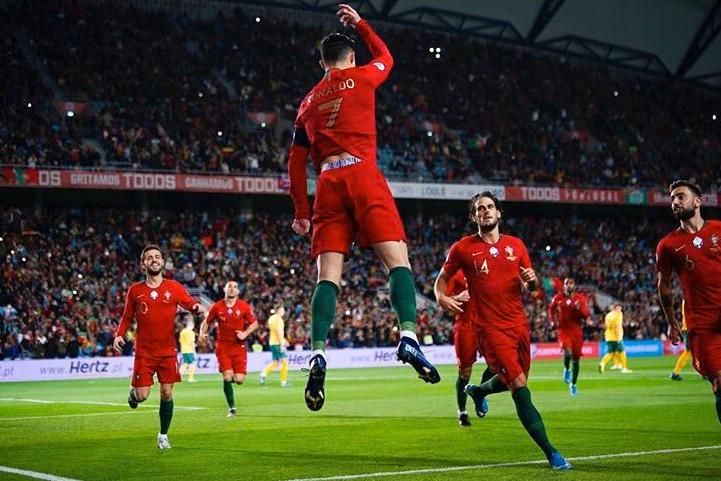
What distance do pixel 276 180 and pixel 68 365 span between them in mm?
13801

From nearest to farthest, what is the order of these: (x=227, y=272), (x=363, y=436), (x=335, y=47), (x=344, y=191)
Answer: (x=344, y=191), (x=335, y=47), (x=363, y=436), (x=227, y=272)

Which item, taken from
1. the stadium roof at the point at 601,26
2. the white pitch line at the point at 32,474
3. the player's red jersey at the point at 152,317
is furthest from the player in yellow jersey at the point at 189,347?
the stadium roof at the point at 601,26

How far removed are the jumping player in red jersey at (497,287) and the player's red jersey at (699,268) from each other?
1.50 metres

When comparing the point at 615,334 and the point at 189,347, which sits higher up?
the point at 189,347

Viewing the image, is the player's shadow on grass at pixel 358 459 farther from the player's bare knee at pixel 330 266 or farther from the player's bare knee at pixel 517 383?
the player's bare knee at pixel 330 266

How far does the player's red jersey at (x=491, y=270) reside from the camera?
1176cm

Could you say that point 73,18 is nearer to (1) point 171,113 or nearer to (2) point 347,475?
(1) point 171,113

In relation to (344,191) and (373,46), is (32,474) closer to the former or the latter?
(344,191)

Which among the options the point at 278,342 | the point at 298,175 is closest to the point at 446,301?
the point at 298,175

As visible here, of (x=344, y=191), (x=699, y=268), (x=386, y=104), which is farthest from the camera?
(x=386, y=104)

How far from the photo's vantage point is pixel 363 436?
49.8ft

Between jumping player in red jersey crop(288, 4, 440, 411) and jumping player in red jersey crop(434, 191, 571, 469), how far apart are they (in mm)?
2923

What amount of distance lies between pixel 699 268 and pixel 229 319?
474 inches

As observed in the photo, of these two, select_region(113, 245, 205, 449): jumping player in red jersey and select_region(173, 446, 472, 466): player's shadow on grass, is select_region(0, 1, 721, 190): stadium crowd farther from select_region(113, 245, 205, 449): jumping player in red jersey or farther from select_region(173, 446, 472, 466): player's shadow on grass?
select_region(173, 446, 472, 466): player's shadow on grass
